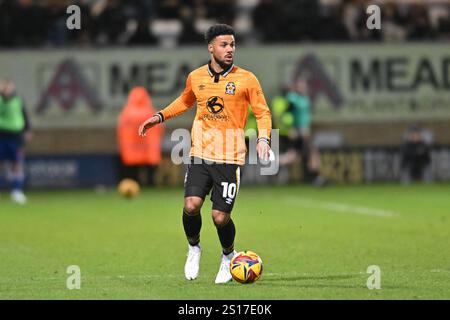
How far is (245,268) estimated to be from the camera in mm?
10539

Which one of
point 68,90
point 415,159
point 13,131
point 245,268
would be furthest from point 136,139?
point 245,268

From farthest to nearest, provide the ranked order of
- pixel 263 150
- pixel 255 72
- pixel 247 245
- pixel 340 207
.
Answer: pixel 255 72 → pixel 340 207 → pixel 247 245 → pixel 263 150

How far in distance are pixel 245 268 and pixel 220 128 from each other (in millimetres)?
1281

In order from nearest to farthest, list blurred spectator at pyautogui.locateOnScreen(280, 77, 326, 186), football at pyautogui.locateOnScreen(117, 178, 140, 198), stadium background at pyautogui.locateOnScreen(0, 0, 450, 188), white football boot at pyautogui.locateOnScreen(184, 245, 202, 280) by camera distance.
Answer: white football boot at pyautogui.locateOnScreen(184, 245, 202, 280), football at pyautogui.locateOnScreen(117, 178, 140, 198), blurred spectator at pyautogui.locateOnScreen(280, 77, 326, 186), stadium background at pyautogui.locateOnScreen(0, 0, 450, 188)

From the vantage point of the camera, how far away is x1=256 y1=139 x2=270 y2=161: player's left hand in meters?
10.4

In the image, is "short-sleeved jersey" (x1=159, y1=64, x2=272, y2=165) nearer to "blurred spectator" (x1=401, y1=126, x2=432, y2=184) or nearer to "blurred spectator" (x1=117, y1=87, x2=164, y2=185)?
"blurred spectator" (x1=117, y1=87, x2=164, y2=185)

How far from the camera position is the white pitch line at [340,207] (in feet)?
62.8

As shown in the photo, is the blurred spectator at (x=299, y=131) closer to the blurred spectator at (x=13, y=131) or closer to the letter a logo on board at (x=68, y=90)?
the letter a logo on board at (x=68, y=90)

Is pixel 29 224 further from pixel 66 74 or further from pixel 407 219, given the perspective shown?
pixel 66 74

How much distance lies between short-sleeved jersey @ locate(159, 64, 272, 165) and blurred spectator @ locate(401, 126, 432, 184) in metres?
17.3

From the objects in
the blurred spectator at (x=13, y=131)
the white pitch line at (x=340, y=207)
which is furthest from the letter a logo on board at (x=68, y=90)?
the white pitch line at (x=340, y=207)

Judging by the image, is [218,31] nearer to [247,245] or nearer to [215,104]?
[215,104]

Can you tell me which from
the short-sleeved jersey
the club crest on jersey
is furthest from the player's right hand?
the club crest on jersey
